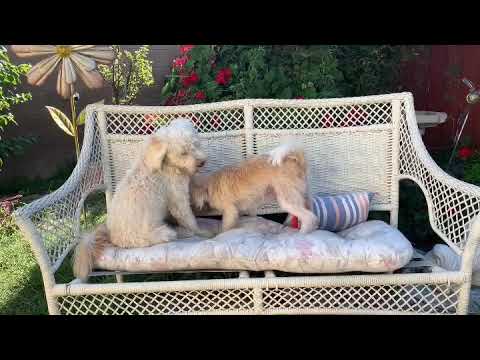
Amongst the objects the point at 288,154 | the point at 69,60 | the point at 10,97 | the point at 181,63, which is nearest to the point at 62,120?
the point at 69,60

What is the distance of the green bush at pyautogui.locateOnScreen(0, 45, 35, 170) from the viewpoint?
4.84 m

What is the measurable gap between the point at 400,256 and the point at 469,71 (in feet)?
11.1

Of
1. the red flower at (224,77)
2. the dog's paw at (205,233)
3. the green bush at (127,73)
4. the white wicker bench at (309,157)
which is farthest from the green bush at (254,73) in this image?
the dog's paw at (205,233)

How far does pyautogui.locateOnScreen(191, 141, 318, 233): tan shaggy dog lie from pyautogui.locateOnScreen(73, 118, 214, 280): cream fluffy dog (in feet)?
0.75

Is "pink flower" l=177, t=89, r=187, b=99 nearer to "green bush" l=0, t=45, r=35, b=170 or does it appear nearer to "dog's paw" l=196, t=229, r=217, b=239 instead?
"dog's paw" l=196, t=229, r=217, b=239

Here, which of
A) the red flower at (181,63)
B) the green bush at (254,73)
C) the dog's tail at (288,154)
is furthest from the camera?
the red flower at (181,63)

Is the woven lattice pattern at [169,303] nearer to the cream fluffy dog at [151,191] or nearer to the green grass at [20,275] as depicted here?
the cream fluffy dog at [151,191]

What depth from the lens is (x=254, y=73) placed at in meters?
4.00

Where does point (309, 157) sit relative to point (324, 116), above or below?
below

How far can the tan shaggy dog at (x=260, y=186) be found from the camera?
121 inches

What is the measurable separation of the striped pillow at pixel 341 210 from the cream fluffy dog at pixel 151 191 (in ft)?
2.97

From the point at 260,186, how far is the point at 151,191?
0.72 metres

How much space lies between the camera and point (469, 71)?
16.8 feet

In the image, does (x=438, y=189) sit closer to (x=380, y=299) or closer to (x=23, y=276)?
(x=380, y=299)
